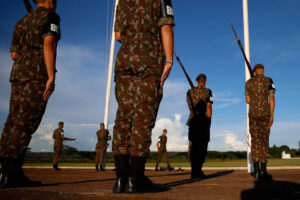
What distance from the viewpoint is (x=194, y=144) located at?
542 cm

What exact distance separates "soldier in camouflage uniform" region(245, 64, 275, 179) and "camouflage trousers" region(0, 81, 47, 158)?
381 centimetres

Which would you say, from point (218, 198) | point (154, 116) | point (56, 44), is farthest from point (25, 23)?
point (218, 198)

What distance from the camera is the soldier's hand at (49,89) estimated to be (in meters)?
3.05

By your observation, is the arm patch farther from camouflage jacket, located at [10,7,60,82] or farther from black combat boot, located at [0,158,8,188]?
black combat boot, located at [0,158,8,188]

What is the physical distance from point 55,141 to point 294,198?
11285 mm

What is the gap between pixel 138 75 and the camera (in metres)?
2.57

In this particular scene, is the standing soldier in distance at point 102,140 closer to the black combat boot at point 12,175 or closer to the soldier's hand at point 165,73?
the black combat boot at point 12,175

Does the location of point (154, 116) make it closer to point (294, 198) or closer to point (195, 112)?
point (294, 198)

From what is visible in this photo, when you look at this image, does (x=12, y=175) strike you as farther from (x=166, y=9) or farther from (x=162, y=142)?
(x=162, y=142)

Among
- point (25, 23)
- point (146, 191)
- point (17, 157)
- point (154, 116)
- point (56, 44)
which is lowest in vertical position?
point (146, 191)

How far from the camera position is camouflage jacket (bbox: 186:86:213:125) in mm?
5492

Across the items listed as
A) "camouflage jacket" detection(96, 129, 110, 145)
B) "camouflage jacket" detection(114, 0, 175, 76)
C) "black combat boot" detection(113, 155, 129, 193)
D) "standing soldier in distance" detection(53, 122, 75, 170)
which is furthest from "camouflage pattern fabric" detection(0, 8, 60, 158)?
"standing soldier in distance" detection(53, 122, 75, 170)

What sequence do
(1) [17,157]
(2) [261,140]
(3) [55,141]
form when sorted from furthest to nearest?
(3) [55,141] < (2) [261,140] < (1) [17,157]

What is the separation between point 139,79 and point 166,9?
28.8 inches
